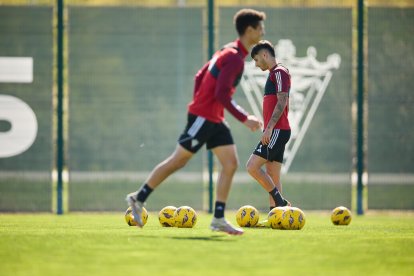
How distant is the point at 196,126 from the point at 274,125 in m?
1.85

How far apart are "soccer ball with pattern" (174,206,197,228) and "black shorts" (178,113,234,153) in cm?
154

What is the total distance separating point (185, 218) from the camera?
11.3 m

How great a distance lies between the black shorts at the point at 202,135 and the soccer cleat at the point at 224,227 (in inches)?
32.0

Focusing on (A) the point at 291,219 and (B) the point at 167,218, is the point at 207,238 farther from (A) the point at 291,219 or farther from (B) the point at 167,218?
(B) the point at 167,218

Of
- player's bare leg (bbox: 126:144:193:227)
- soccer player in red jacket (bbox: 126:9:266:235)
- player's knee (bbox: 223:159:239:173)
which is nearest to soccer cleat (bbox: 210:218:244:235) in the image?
soccer player in red jacket (bbox: 126:9:266:235)

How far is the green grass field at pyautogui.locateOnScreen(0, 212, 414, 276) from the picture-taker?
7.27 meters

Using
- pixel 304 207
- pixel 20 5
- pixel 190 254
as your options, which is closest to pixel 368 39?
pixel 304 207

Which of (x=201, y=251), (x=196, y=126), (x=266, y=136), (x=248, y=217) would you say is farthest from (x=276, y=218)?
(x=201, y=251)

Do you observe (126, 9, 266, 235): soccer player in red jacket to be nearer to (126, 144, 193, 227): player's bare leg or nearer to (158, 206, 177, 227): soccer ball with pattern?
(126, 144, 193, 227): player's bare leg

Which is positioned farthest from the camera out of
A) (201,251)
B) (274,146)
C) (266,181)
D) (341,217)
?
(341,217)

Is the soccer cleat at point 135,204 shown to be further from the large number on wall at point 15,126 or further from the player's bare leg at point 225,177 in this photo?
the large number on wall at point 15,126

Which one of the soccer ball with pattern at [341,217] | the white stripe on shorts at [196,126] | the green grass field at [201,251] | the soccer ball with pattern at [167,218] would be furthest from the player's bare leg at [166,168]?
the soccer ball with pattern at [341,217]

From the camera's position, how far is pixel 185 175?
15.8 meters

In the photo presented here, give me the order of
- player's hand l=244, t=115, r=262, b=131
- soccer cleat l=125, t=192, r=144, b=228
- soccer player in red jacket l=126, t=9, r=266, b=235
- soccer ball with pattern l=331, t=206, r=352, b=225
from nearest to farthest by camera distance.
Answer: player's hand l=244, t=115, r=262, b=131
soccer player in red jacket l=126, t=9, r=266, b=235
soccer cleat l=125, t=192, r=144, b=228
soccer ball with pattern l=331, t=206, r=352, b=225
